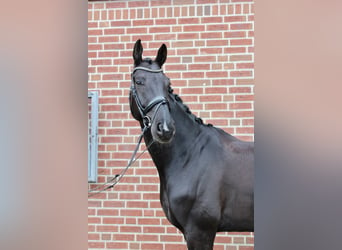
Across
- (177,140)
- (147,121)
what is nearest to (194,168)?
(177,140)

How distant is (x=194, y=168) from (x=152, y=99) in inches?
15.4

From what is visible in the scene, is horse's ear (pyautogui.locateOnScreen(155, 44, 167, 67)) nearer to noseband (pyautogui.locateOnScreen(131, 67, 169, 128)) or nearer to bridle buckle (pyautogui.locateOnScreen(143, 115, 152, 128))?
noseband (pyautogui.locateOnScreen(131, 67, 169, 128))

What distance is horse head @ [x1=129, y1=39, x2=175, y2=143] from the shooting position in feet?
6.35

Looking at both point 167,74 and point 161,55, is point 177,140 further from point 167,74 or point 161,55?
point 167,74

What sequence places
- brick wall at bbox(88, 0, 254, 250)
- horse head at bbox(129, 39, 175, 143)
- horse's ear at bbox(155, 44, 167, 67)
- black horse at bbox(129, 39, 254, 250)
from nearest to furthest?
horse head at bbox(129, 39, 175, 143) < black horse at bbox(129, 39, 254, 250) < horse's ear at bbox(155, 44, 167, 67) < brick wall at bbox(88, 0, 254, 250)

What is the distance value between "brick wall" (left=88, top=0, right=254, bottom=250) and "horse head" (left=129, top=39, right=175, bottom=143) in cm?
67

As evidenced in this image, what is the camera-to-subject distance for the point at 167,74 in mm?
2768

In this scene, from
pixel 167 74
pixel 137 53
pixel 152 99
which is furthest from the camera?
pixel 167 74

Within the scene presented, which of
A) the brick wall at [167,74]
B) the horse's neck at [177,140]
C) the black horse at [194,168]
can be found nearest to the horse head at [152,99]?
the black horse at [194,168]

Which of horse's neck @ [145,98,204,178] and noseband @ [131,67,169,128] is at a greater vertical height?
noseband @ [131,67,169,128]

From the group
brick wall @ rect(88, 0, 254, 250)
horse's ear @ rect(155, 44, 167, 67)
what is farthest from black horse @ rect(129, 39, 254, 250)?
brick wall @ rect(88, 0, 254, 250)
